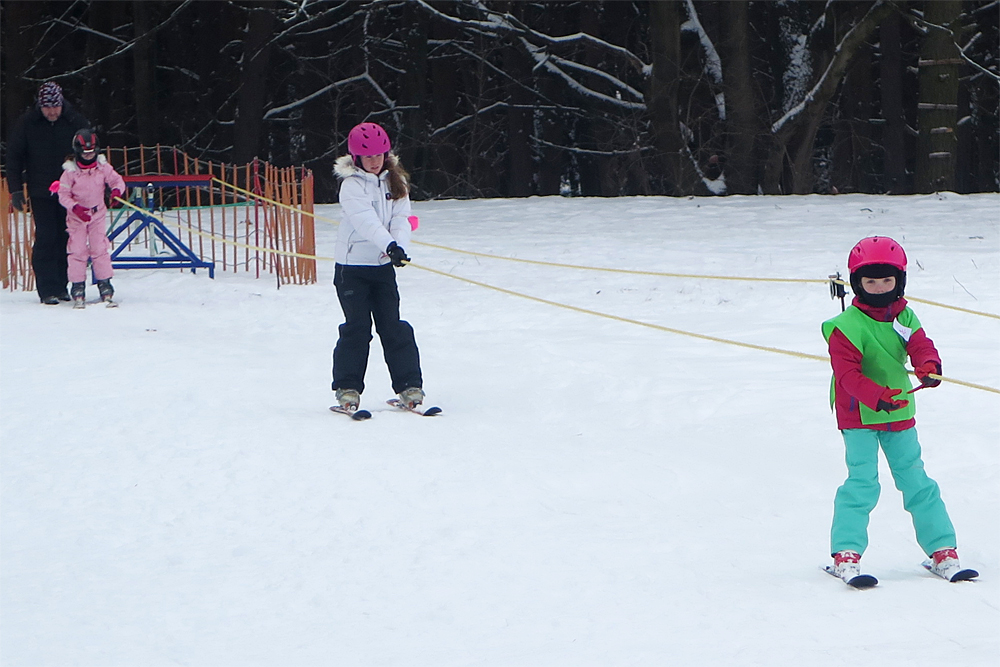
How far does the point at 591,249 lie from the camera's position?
44.8 ft

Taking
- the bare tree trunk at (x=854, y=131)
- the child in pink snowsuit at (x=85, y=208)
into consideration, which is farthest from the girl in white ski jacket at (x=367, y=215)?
the bare tree trunk at (x=854, y=131)

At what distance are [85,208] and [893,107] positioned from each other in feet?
64.9

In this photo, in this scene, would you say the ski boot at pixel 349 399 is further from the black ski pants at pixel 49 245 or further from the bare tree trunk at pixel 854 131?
the bare tree trunk at pixel 854 131

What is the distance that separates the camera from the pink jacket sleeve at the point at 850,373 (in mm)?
4105

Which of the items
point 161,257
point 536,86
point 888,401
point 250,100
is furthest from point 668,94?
point 888,401

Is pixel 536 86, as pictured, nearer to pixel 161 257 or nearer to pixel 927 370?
pixel 161 257

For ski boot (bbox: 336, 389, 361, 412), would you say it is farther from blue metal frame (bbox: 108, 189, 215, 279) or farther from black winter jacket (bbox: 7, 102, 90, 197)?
blue metal frame (bbox: 108, 189, 215, 279)

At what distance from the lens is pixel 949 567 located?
165 inches

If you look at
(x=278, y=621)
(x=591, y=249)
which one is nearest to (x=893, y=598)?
(x=278, y=621)

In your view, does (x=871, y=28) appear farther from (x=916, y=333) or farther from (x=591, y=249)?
(x=916, y=333)

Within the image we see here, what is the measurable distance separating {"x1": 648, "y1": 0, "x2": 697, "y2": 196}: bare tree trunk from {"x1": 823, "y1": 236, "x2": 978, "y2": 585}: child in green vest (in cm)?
1762

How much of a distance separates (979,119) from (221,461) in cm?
2574

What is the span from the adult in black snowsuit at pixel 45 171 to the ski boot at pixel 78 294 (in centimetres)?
23

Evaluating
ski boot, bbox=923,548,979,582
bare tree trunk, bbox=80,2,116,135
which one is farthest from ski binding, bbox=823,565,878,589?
bare tree trunk, bbox=80,2,116,135
